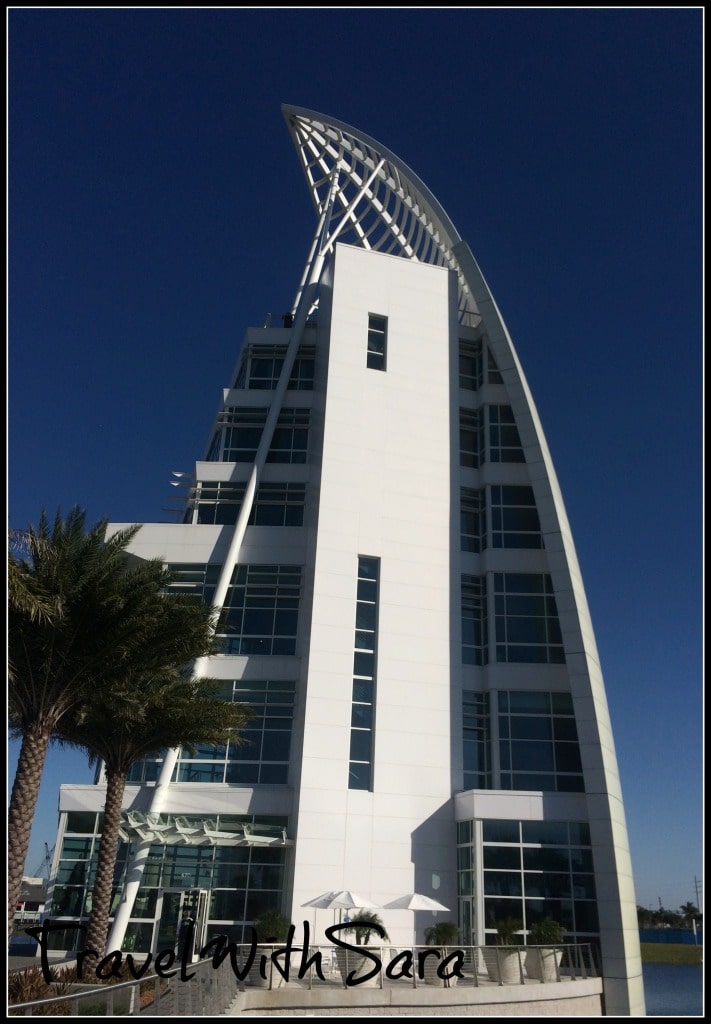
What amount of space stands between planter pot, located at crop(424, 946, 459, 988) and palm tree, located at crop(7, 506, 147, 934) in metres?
10.7

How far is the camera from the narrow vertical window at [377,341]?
3809 cm

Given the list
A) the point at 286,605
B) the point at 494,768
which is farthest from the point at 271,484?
the point at 494,768

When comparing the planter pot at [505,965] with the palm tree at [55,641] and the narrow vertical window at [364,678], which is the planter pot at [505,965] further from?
the palm tree at [55,641]

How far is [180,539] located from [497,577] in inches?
548

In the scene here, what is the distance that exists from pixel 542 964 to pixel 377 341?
2637cm

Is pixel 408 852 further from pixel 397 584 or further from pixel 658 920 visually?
pixel 658 920

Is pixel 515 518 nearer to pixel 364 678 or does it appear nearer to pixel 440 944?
pixel 364 678

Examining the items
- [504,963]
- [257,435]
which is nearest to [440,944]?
[504,963]

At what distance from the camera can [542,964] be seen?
76.7 ft

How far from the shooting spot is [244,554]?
1400 inches

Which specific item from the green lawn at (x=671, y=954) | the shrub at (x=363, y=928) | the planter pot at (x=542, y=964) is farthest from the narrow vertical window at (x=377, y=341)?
the green lawn at (x=671, y=954)

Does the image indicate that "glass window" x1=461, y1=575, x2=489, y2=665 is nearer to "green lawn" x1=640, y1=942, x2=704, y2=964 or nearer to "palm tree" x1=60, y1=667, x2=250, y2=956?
"palm tree" x1=60, y1=667, x2=250, y2=956

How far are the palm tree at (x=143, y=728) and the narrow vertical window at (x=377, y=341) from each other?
17803 mm

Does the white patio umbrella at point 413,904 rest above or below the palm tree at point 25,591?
below
